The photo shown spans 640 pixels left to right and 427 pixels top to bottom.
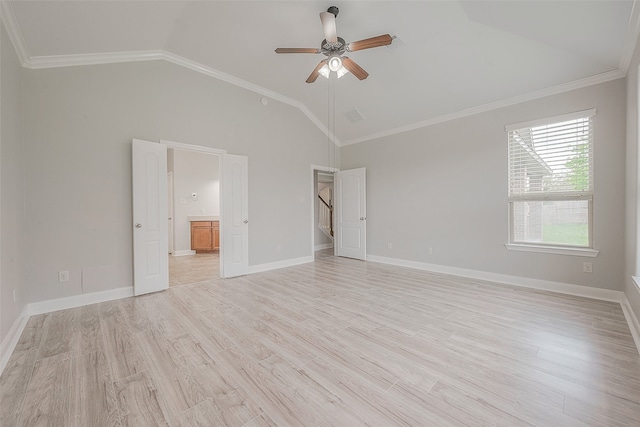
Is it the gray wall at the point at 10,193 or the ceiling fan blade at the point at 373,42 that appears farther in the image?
the ceiling fan blade at the point at 373,42

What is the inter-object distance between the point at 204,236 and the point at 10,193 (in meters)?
4.65

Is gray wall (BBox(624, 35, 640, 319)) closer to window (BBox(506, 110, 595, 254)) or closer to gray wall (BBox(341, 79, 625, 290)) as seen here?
gray wall (BBox(341, 79, 625, 290))

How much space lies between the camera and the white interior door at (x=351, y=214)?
5.86 m

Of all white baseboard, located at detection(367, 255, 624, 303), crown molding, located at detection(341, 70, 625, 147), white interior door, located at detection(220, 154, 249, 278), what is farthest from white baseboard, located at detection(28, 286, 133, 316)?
crown molding, located at detection(341, 70, 625, 147)

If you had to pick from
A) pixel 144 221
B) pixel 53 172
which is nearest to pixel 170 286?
pixel 144 221

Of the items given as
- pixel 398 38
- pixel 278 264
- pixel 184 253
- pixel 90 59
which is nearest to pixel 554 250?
pixel 398 38

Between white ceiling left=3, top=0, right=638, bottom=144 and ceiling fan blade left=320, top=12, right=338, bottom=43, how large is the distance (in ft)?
1.99

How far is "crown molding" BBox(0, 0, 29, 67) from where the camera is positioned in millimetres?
2248

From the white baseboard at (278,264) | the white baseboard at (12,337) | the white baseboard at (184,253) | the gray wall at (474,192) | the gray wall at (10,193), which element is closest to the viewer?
the white baseboard at (12,337)

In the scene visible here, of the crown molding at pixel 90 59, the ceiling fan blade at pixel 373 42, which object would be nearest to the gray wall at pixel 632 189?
the ceiling fan blade at pixel 373 42

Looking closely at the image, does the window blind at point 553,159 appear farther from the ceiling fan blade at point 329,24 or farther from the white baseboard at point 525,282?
the ceiling fan blade at point 329,24

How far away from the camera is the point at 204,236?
701 cm

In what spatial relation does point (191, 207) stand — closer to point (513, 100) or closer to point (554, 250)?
point (513, 100)

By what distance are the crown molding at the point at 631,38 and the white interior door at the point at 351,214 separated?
12.6 ft
